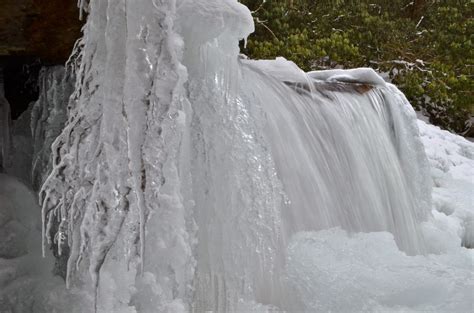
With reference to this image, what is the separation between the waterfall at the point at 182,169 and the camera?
148 cm

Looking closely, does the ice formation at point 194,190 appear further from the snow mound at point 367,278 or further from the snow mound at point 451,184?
the snow mound at point 451,184

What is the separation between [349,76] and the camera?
4059 millimetres

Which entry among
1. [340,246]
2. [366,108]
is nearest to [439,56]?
[366,108]

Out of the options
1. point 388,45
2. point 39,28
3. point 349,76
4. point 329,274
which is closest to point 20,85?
point 39,28

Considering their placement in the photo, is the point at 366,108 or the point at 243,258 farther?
the point at 366,108

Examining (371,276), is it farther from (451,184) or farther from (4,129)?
(451,184)

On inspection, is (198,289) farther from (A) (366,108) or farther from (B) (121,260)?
(A) (366,108)

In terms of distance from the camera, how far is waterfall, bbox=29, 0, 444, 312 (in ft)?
4.87

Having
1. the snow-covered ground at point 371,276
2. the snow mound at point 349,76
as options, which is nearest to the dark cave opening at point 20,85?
the snow-covered ground at point 371,276

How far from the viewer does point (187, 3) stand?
1814 millimetres

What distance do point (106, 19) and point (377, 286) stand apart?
1406mm

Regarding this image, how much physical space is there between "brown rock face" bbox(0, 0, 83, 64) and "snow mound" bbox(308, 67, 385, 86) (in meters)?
2.33

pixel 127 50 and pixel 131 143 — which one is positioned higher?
pixel 127 50

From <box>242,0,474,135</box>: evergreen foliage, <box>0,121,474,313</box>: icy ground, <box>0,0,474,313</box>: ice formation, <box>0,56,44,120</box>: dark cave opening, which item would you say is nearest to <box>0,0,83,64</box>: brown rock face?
<box>0,0,474,313</box>: ice formation
